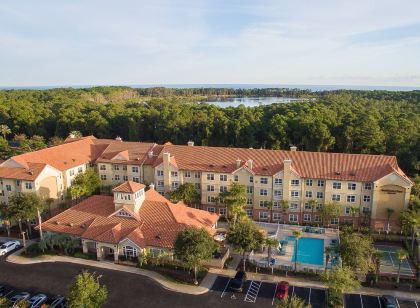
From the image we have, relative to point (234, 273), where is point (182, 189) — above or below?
above

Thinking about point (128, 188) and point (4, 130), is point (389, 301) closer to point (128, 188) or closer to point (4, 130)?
point (128, 188)

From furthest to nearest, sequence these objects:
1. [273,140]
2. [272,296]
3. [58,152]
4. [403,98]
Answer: [403,98], [273,140], [58,152], [272,296]

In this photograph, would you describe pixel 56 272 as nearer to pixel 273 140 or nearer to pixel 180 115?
pixel 273 140

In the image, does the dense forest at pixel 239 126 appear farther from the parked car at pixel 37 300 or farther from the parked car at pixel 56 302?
the parked car at pixel 37 300

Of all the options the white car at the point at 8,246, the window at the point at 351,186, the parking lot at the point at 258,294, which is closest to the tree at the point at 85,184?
the white car at the point at 8,246

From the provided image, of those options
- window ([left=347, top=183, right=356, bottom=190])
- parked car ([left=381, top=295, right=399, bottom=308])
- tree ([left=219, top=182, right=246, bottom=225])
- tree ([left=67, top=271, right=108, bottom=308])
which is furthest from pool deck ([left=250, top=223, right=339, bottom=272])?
tree ([left=67, top=271, right=108, bottom=308])

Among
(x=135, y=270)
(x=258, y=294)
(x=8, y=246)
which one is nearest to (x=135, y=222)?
(x=135, y=270)

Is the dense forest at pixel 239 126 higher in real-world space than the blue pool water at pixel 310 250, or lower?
higher

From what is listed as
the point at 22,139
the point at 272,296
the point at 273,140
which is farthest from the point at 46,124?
the point at 272,296
